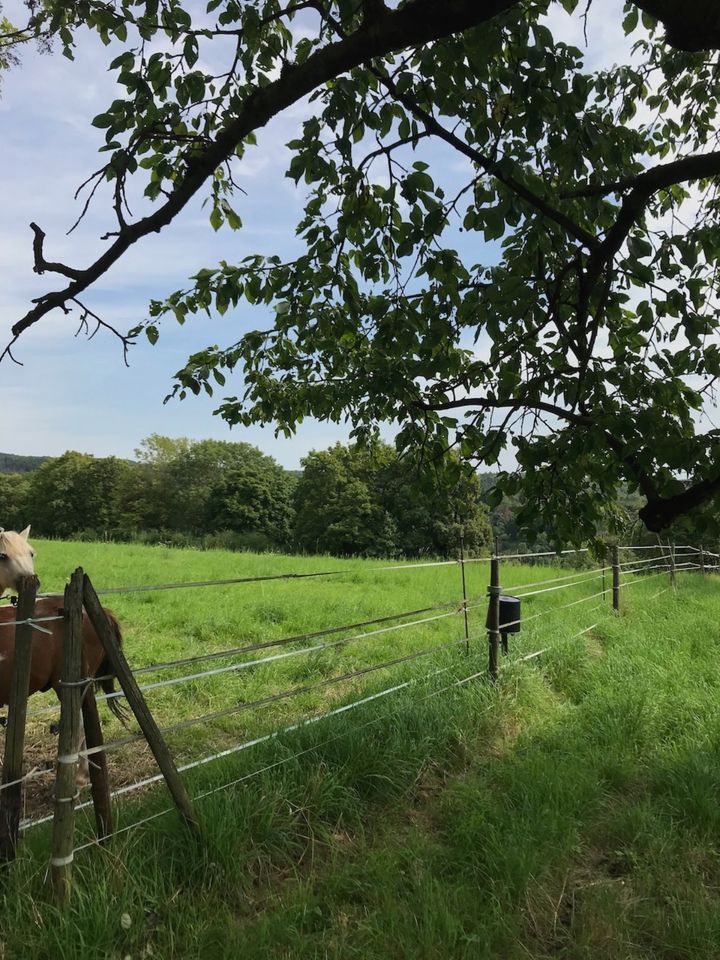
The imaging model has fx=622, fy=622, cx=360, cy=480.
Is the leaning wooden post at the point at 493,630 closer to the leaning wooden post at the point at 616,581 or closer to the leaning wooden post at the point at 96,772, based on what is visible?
the leaning wooden post at the point at 96,772

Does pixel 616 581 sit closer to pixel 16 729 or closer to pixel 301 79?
pixel 16 729

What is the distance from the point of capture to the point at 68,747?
2.72 meters

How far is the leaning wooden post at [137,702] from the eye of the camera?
2.88m

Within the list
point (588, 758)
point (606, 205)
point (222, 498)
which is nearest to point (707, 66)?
point (606, 205)

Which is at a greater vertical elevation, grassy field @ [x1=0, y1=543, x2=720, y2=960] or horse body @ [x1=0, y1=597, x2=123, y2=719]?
horse body @ [x1=0, y1=597, x2=123, y2=719]

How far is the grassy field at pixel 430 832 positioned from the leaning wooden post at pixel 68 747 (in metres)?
0.12

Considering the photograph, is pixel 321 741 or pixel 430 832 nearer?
pixel 430 832

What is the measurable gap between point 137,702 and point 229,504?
52983 millimetres

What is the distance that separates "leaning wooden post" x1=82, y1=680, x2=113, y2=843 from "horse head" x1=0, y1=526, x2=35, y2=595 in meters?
2.17

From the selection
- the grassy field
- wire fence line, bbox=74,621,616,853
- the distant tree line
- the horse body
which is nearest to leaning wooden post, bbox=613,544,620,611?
the grassy field

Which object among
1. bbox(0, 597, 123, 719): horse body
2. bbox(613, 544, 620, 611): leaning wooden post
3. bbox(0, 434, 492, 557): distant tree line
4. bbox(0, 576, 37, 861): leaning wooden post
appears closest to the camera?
bbox(0, 576, 37, 861): leaning wooden post

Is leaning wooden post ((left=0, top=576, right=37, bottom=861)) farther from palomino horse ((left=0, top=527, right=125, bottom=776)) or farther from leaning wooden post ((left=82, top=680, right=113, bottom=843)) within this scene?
palomino horse ((left=0, top=527, right=125, bottom=776))

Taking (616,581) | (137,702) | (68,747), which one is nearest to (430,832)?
(137,702)

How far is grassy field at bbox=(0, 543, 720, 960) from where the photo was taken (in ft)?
8.64
